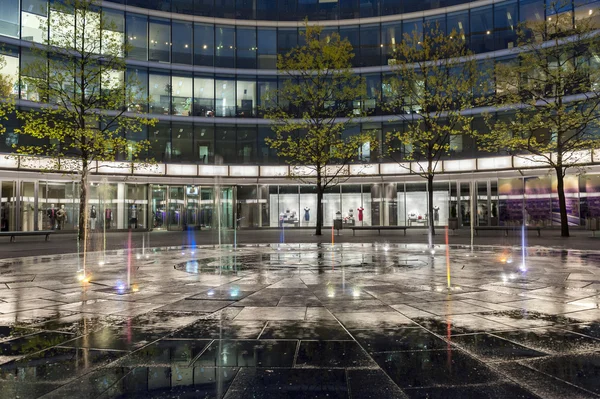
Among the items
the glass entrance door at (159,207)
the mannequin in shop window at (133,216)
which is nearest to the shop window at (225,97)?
the glass entrance door at (159,207)

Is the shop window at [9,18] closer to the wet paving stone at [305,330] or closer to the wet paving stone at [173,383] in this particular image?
the wet paving stone at [305,330]

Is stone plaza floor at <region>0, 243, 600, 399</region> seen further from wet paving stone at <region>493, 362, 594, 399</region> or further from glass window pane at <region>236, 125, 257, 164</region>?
glass window pane at <region>236, 125, 257, 164</region>

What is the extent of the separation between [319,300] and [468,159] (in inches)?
1233

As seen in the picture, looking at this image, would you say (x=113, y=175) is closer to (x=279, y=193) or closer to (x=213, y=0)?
(x=279, y=193)

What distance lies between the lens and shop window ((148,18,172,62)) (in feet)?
117

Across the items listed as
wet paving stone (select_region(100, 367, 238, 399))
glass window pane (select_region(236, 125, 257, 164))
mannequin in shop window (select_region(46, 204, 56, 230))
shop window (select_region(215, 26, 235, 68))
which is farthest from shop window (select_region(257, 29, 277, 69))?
wet paving stone (select_region(100, 367, 238, 399))

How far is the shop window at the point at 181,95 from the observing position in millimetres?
36219

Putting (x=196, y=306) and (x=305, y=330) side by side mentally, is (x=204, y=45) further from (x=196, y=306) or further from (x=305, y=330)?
(x=305, y=330)

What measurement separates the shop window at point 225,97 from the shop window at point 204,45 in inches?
76.2

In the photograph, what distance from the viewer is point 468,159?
35.2 meters

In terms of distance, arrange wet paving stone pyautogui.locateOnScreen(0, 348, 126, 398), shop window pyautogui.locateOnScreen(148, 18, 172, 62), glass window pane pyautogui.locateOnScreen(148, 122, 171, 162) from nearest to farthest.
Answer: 1. wet paving stone pyautogui.locateOnScreen(0, 348, 126, 398)
2. glass window pane pyautogui.locateOnScreen(148, 122, 171, 162)
3. shop window pyautogui.locateOnScreen(148, 18, 172, 62)

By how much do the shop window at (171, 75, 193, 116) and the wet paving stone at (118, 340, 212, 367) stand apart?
111 feet

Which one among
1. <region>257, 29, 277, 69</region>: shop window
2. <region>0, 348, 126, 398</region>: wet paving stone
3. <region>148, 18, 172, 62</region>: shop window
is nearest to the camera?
<region>0, 348, 126, 398</region>: wet paving stone

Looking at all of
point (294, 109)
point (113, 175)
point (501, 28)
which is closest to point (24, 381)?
point (113, 175)
